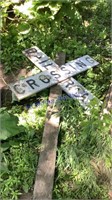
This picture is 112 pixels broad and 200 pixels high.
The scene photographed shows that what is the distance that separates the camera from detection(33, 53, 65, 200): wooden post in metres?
2.70

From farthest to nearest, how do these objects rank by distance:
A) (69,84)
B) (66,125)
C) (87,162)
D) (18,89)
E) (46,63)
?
(46,63)
(69,84)
(18,89)
(66,125)
(87,162)

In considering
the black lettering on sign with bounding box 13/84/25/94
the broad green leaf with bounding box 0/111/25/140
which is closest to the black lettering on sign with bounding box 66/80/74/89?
the black lettering on sign with bounding box 13/84/25/94

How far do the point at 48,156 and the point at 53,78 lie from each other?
106 cm

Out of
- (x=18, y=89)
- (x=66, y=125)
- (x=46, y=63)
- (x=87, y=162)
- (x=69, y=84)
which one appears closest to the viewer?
(x=87, y=162)

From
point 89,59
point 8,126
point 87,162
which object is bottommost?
point 87,162

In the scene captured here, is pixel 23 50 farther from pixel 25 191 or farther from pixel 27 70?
pixel 25 191

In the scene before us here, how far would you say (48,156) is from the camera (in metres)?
2.95

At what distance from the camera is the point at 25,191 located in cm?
276

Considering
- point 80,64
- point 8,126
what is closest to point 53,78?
point 80,64

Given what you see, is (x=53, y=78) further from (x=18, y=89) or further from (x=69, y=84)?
(x=18, y=89)

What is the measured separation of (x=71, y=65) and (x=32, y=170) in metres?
1.50

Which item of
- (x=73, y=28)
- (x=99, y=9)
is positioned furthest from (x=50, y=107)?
(x=99, y=9)

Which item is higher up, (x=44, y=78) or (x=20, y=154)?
(x=44, y=78)

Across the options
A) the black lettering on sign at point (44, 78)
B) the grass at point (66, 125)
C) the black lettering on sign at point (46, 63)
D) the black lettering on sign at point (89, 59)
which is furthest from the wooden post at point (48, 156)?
the black lettering on sign at point (89, 59)
